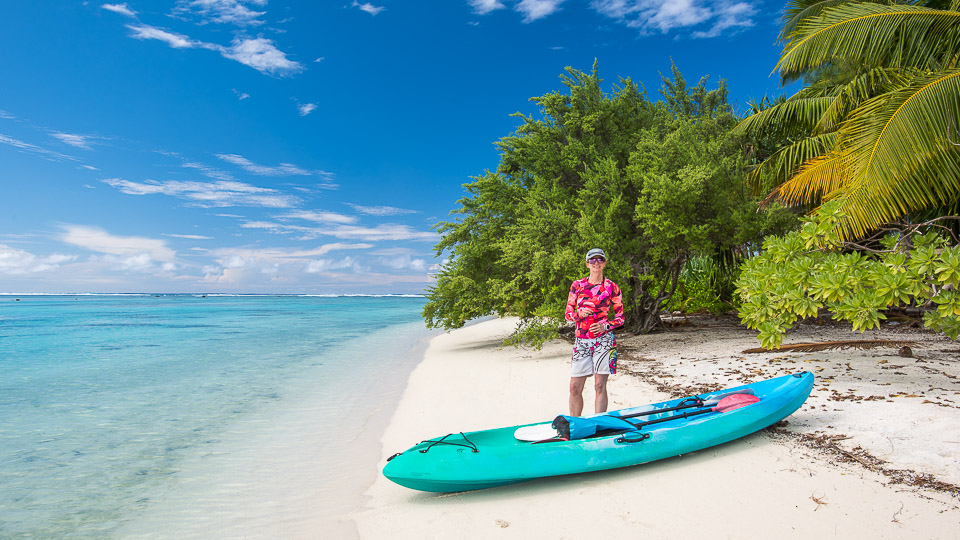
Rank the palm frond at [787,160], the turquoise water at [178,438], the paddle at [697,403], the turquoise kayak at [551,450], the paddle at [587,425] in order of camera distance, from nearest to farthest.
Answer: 1. the turquoise kayak at [551,450]
2. the paddle at [587,425]
3. the turquoise water at [178,438]
4. the paddle at [697,403]
5. the palm frond at [787,160]

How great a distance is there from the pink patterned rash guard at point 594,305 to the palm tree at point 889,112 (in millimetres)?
3435

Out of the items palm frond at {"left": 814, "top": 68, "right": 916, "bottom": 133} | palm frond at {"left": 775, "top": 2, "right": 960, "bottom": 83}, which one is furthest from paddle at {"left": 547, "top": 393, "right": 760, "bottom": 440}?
palm frond at {"left": 814, "top": 68, "right": 916, "bottom": 133}

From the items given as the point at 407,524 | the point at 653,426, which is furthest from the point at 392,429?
the point at 653,426

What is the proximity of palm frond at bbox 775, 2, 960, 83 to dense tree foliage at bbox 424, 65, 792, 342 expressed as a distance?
109 inches

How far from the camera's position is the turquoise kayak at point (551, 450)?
11.5 ft

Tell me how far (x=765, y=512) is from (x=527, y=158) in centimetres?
1036

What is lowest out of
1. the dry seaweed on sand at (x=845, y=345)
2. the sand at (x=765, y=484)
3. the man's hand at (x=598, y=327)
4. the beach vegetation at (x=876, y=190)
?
the sand at (x=765, y=484)

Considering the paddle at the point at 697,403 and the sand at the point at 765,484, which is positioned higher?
the paddle at the point at 697,403

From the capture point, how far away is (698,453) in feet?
13.4

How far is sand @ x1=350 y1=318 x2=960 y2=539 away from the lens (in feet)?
9.86

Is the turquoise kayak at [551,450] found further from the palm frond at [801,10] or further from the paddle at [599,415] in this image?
the palm frond at [801,10]

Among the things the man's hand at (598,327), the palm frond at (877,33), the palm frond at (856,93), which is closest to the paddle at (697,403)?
the man's hand at (598,327)

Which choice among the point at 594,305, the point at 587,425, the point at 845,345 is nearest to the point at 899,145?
the point at 845,345

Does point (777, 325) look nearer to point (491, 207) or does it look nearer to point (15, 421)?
point (491, 207)
